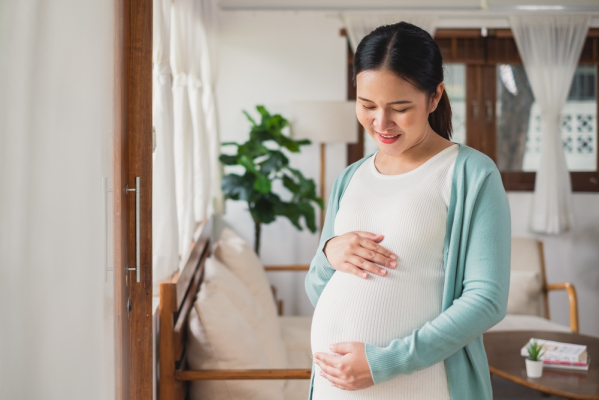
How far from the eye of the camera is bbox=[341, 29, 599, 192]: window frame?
4344 mm

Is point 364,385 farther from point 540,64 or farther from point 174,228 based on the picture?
point 540,64

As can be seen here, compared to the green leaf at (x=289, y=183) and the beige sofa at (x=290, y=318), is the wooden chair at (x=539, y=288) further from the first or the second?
the green leaf at (x=289, y=183)

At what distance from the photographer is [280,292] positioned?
4500 mm

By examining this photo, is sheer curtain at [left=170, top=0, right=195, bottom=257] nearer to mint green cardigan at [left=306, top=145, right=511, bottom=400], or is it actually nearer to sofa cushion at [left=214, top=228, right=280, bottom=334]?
sofa cushion at [left=214, top=228, right=280, bottom=334]

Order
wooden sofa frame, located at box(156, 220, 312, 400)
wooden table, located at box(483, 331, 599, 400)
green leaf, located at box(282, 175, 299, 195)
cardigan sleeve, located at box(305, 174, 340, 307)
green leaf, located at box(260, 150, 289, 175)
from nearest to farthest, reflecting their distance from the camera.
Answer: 1. cardigan sleeve, located at box(305, 174, 340, 307)
2. wooden sofa frame, located at box(156, 220, 312, 400)
3. wooden table, located at box(483, 331, 599, 400)
4. green leaf, located at box(260, 150, 289, 175)
5. green leaf, located at box(282, 175, 299, 195)

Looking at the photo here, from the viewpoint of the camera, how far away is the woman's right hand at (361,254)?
44.6 inches

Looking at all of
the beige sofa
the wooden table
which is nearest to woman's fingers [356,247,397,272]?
the beige sofa

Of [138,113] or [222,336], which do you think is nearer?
[138,113]

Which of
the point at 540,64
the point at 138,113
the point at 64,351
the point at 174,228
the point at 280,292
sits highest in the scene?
the point at 540,64

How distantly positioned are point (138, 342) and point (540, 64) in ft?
12.2

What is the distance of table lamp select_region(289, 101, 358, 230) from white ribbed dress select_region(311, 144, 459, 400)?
2.76 meters

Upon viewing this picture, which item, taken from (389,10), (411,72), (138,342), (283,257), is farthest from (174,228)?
(389,10)

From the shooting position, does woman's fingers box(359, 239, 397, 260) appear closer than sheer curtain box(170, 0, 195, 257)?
Yes

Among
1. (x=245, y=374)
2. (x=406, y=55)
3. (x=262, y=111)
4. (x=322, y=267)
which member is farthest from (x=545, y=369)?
(x=262, y=111)
